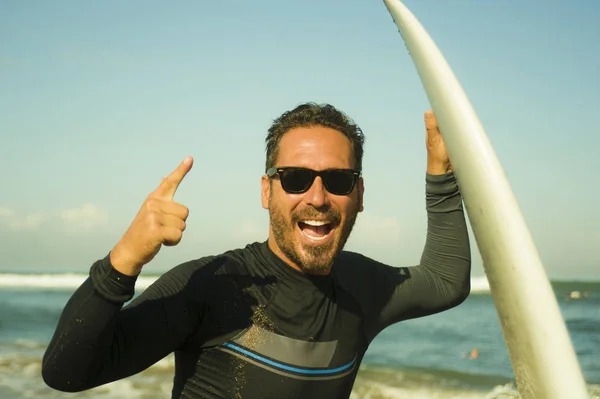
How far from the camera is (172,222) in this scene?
6.81 feet

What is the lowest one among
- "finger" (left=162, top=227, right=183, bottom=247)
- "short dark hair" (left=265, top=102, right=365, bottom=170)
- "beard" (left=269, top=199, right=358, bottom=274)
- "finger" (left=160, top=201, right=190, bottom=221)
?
"beard" (left=269, top=199, right=358, bottom=274)

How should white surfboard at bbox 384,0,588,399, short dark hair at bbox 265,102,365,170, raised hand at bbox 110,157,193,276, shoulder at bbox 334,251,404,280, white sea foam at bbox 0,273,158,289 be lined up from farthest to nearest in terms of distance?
white sea foam at bbox 0,273,158,289
shoulder at bbox 334,251,404,280
short dark hair at bbox 265,102,365,170
raised hand at bbox 110,157,193,276
white surfboard at bbox 384,0,588,399

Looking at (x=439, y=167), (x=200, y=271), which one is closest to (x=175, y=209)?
(x=200, y=271)

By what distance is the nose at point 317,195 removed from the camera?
9.03 feet

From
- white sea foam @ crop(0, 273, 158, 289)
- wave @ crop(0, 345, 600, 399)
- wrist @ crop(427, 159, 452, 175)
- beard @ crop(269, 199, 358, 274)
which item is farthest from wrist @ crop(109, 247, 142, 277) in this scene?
white sea foam @ crop(0, 273, 158, 289)

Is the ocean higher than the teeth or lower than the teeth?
lower

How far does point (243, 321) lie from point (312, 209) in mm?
551

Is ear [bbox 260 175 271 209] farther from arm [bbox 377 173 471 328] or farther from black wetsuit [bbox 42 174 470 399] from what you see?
arm [bbox 377 173 471 328]

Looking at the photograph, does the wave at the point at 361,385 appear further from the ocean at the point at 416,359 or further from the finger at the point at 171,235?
the finger at the point at 171,235

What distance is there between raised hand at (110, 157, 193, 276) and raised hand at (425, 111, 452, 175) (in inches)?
55.6

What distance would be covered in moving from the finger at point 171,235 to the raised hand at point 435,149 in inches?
57.3

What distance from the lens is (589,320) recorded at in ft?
70.8

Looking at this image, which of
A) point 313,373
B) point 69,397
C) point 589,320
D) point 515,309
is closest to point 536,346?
point 515,309

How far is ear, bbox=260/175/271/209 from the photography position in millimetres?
3049
